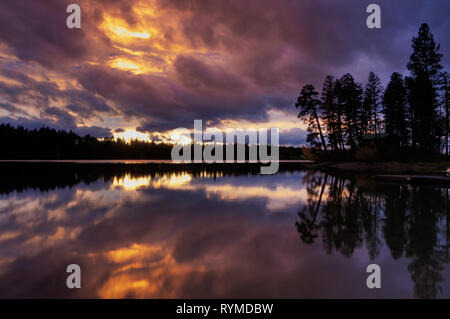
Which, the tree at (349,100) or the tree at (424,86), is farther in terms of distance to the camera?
the tree at (349,100)

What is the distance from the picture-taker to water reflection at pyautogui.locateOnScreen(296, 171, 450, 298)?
5066mm

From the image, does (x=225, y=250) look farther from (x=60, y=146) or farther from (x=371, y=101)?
(x=60, y=146)

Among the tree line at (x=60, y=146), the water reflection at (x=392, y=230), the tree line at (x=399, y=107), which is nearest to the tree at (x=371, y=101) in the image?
the tree line at (x=399, y=107)

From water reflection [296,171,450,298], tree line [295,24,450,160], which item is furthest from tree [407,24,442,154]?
water reflection [296,171,450,298]

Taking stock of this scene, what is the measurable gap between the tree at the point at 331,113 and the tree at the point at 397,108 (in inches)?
364

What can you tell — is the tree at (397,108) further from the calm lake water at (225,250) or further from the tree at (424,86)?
the calm lake water at (225,250)

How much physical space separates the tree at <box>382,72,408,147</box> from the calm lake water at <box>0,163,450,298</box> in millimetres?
43151

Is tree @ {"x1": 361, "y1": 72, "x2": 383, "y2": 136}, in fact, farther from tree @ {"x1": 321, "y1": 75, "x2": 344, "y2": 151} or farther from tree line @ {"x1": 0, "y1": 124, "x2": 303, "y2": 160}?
tree line @ {"x1": 0, "y1": 124, "x2": 303, "y2": 160}

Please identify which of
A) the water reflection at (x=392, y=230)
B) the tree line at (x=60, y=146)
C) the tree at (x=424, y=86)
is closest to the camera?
the water reflection at (x=392, y=230)

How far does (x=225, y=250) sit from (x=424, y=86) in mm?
47051

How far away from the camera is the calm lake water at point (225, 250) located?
14.1 feet

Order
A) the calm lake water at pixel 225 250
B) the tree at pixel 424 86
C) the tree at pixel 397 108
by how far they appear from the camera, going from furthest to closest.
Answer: the tree at pixel 397 108, the tree at pixel 424 86, the calm lake water at pixel 225 250

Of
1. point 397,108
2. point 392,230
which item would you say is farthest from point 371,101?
point 392,230
